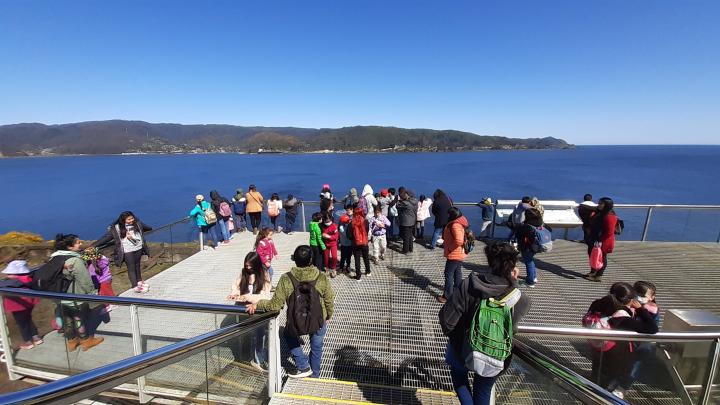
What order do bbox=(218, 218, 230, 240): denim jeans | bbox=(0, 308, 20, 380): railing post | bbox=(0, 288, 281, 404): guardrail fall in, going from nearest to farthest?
1. bbox=(0, 288, 281, 404): guardrail
2. bbox=(0, 308, 20, 380): railing post
3. bbox=(218, 218, 230, 240): denim jeans

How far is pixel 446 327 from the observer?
8.91 ft

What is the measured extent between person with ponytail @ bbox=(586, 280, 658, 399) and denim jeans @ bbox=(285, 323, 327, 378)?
279 cm

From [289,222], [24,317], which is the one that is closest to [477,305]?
[24,317]

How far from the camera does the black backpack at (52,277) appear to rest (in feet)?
14.3

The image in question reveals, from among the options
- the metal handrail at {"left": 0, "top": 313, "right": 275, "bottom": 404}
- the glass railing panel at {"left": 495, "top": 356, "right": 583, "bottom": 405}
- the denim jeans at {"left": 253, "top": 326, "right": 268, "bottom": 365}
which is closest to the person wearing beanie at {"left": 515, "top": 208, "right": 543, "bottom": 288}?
the glass railing panel at {"left": 495, "top": 356, "right": 583, "bottom": 405}

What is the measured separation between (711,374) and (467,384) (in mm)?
2177

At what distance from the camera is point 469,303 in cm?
264

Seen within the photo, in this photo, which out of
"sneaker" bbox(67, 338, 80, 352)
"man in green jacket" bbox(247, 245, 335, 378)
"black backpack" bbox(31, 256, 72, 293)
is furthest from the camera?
"black backpack" bbox(31, 256, 72, 293)

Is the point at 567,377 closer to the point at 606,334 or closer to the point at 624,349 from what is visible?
→ the point at 606,334

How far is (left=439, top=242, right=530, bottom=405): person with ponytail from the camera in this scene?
2539 mm

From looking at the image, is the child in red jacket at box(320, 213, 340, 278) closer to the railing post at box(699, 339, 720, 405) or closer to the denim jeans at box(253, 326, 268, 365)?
the denim jeans at box(253, 326, 268, 365)

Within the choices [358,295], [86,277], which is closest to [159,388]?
[86,277]

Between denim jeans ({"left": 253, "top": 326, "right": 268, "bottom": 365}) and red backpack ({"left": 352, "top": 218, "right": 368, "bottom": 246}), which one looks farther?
red backpack ({"left": 352, "top": 218, "right": 368, "bottom": 246})

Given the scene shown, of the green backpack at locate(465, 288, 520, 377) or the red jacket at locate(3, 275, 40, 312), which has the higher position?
the green backpack at locate(465, 288, 520, 377)
